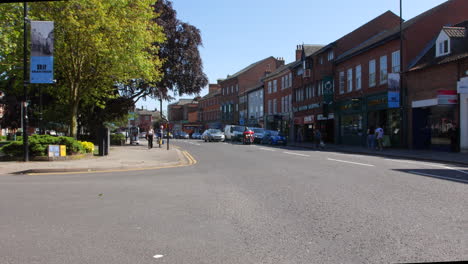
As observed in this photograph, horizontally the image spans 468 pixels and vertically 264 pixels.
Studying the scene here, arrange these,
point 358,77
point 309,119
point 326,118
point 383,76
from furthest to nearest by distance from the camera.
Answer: point 309,119 < point 326,118 < point 358,77 < point 383,76

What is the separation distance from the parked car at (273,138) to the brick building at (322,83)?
473 cm

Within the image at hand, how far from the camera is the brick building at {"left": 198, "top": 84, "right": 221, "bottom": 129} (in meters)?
92.5

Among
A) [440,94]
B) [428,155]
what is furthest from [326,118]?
[428,155]

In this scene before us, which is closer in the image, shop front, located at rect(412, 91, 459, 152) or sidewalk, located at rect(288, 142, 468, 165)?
sidewalk, located at rect(288, 142, 468, 165)

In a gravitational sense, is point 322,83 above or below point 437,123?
above

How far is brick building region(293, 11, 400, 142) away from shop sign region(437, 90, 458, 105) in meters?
16.3

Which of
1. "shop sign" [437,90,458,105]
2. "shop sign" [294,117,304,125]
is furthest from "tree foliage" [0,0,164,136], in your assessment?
"shop sign" [294,117,304,125]

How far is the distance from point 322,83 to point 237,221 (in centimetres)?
3808

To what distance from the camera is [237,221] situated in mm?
5953

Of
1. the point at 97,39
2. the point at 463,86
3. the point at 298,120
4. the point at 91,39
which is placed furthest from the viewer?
the point at 298,120

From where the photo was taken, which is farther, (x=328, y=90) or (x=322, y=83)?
(x=322, y=83)

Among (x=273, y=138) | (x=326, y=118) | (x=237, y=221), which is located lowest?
(x=237, y=221)

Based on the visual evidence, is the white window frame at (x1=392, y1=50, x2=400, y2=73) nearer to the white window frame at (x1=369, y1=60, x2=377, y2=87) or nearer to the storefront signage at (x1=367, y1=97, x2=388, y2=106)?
the storefront signage at (x1=367, y1=97, x2=388, y2=106)

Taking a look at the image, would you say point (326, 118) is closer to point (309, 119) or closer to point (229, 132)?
point (309, 119)
